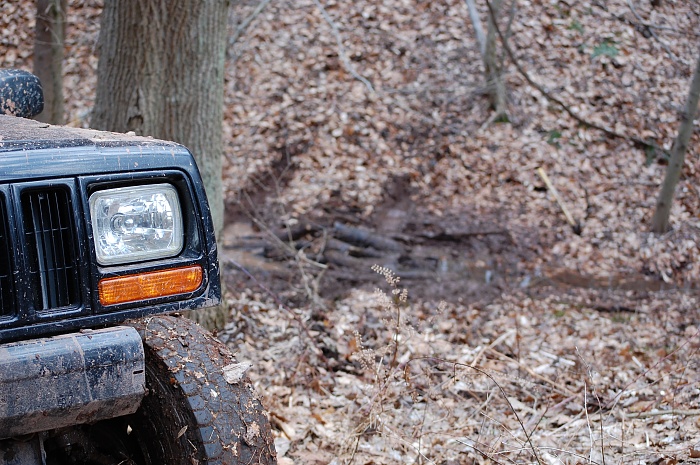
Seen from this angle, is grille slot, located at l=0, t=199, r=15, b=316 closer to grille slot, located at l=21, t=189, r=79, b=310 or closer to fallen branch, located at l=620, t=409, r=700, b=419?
grille slot, located at l=21, t=189, r=79, b=310

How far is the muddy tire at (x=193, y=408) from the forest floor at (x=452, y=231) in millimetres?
930

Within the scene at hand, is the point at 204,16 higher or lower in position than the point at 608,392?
higher

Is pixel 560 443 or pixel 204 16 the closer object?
pixel 560 443

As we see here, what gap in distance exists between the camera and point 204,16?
14.7ft

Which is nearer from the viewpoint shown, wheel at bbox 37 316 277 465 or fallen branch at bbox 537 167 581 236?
wheel at bbox 37 316 277 465

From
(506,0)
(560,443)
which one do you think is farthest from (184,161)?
(506,0)

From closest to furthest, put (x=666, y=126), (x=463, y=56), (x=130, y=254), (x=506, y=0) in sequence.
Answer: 1. (x=130, y=254)
2. (x=666, y=126)
3. (x=463, y=56)
4. (x=506, y=0)

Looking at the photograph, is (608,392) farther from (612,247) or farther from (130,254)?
(612,247)

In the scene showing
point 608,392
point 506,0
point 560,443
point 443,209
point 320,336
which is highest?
point 506,0

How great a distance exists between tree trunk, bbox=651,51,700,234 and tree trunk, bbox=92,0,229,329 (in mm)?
5592

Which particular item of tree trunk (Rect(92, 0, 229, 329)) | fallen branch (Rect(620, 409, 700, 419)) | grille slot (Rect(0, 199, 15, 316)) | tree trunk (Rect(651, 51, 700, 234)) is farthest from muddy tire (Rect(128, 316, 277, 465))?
tree trunk (Rect(651, 51, 700, 234))

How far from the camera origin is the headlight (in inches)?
80.4

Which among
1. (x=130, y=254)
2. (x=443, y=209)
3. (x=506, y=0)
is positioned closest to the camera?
(x=130, y=254)

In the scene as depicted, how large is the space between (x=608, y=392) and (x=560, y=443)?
0.96m
